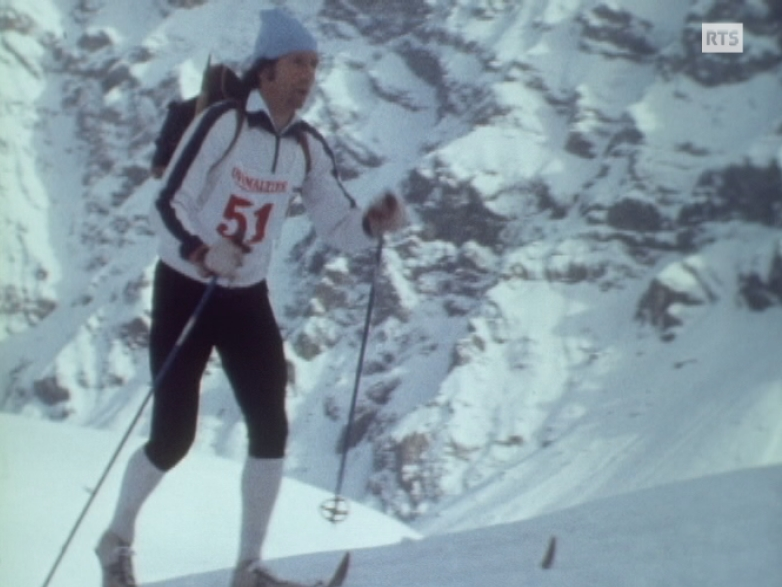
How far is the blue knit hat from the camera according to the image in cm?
256

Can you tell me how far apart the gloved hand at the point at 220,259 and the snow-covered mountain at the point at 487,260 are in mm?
57171

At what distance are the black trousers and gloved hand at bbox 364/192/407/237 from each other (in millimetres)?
292

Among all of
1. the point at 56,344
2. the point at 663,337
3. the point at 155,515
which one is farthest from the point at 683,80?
the point at 155,515

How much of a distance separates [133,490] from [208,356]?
32cm

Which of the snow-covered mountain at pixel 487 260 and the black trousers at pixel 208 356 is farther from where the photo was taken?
the snow-covered mountain at pixel 487 260

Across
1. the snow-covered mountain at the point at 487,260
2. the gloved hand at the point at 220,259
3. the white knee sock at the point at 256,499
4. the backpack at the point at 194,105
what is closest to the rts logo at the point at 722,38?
the backpack at the point at 194,105

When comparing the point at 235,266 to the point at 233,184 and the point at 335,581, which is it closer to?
the point at 233,184

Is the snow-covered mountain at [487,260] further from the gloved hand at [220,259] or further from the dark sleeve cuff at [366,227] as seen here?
the gloved hand at [220,259]

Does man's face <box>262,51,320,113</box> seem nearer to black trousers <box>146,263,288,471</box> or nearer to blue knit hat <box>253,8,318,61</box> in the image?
blue knit hat <box>253,8,318,61</box>

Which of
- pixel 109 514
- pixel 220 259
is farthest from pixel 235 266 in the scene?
pixel 109 514

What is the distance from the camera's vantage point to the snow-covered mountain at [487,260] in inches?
2667

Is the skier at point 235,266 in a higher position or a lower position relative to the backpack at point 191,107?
lower

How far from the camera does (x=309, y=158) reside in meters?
2.71

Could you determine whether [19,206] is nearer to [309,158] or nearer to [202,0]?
[202,0]
